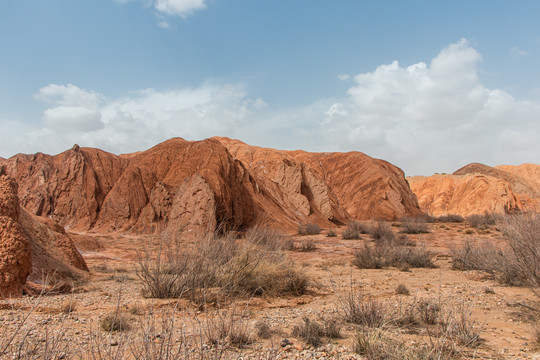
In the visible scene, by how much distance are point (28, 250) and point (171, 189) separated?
1550 centimetres

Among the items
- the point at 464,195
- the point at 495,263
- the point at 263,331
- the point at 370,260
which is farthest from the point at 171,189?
the point at 464,195

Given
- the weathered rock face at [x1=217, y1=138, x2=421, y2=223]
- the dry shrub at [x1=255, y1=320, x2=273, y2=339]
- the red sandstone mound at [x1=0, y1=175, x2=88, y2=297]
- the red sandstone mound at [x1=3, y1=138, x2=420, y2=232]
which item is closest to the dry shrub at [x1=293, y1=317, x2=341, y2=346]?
the dry shrub at [x1=255, y1=320, x2=273, y2=339]

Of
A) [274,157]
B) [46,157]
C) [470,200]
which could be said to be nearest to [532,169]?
[470,200]

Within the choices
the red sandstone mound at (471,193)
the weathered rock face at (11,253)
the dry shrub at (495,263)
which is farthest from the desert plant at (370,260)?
the red sandstone mound at (471,193)

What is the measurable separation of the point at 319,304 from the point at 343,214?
30.5 metres

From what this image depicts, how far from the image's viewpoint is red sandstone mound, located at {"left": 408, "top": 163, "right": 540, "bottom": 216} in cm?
4581

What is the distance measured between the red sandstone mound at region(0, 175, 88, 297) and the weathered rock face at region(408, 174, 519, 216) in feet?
144

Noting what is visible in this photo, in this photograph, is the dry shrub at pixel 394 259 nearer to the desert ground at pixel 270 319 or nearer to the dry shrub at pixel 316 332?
the desert ground at pixel 270 319

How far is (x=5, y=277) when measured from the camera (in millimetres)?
4980

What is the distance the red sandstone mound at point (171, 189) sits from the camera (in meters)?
19.3

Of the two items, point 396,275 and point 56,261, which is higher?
point 56,261

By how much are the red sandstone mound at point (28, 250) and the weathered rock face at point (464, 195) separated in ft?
144

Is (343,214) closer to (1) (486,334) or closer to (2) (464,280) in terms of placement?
(2) (464,280)

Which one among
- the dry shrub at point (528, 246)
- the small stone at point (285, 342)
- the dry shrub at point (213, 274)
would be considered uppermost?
the dry shrub at point (528, 246)
